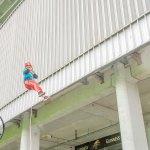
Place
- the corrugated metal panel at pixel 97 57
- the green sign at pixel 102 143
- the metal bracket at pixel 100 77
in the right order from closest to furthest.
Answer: the corrugated metal panel at pixel 97 57, the metal bracket at pixel 100 77, the green sign at pixel 102 143

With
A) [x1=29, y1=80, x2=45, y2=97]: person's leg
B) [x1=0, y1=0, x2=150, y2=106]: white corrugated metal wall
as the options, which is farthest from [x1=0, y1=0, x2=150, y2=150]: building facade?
[x1=29, y1=80, x2=45, y2=97]: person's leg

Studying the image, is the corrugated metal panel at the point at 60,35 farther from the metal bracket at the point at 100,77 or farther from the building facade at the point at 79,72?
the metal bracket at the point at 100,77

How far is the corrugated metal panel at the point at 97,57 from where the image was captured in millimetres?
8094

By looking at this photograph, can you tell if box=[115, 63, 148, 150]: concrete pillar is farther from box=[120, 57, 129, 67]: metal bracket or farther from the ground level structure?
box=[120, 57, 129, 67]: metal bracket

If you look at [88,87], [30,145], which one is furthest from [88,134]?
[88,87]

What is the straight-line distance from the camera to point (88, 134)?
1519cm

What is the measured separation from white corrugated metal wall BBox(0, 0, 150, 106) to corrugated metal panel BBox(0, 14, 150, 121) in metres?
0.27

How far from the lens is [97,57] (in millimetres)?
9141

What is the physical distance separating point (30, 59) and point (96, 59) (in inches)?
179

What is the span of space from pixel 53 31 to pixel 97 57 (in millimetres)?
3322

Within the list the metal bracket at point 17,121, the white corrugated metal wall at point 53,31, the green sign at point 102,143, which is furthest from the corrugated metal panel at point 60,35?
the green sign at point 102,143

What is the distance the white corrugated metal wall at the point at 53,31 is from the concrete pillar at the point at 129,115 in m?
1.50

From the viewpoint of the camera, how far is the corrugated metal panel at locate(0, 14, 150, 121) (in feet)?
26.6

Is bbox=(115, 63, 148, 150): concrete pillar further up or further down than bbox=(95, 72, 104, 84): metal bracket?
further down
